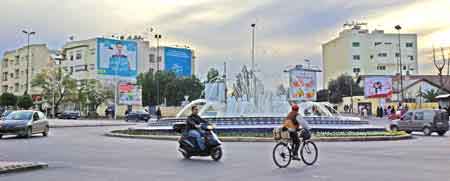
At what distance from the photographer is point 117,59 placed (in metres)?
78.6

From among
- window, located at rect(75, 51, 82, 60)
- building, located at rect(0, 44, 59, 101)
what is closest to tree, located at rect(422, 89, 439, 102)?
window, located at rect(75, 51, 82, 60)

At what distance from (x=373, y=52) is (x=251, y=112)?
92.1 m

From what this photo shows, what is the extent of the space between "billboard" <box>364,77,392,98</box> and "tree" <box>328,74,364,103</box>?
24.0 metres

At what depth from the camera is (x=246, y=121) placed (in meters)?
30.0

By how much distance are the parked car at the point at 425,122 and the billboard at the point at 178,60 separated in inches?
3189

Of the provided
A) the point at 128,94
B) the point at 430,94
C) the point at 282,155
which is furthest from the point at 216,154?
the point at 430,94

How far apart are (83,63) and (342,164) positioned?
101 meters

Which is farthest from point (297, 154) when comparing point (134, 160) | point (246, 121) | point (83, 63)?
point (83, 63)

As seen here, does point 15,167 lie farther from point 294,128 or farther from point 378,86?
point 378,86

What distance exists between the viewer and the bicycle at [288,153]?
1401cm

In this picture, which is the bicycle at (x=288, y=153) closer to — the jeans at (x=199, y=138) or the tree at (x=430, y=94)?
the jeans at (x=199, y=138)

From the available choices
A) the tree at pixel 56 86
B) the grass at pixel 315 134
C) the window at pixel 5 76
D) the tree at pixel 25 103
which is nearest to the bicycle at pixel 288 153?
the grass at pixel 315 134

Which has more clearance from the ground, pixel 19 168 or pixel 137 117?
pixel 137 117

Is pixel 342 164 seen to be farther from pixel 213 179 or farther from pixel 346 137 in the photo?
pixel 346 137
